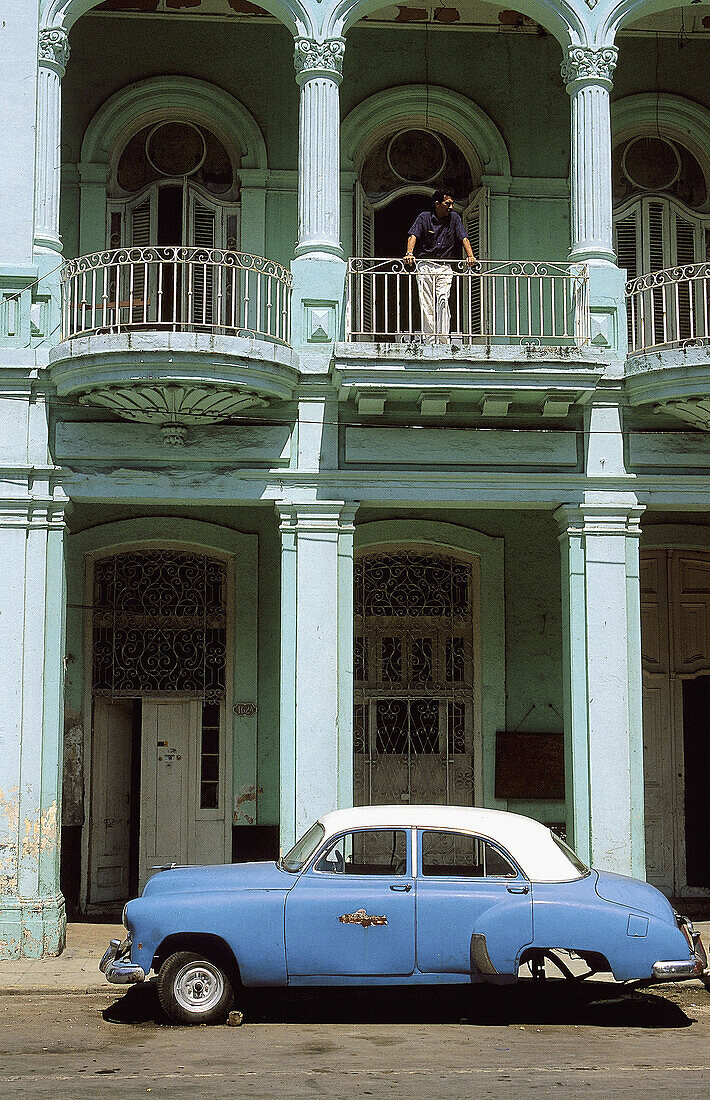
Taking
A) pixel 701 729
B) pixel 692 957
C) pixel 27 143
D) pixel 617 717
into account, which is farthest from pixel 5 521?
pixel 701 729

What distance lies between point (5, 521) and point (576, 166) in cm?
630

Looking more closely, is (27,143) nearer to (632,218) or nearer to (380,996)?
(632,218)

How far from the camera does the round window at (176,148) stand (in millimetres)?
14383

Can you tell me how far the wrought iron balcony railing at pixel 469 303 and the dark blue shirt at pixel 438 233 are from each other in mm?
178

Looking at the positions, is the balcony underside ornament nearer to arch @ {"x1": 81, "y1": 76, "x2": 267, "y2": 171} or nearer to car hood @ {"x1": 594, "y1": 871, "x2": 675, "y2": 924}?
arch @ {"x1": 81, "y1": 76, "x2": 267, "y2": 171}

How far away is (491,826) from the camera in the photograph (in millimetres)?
9430

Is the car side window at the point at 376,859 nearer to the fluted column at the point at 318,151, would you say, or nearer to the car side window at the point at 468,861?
the car side window at the point at 468,861

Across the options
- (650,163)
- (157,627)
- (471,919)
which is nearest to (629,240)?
(650,163)

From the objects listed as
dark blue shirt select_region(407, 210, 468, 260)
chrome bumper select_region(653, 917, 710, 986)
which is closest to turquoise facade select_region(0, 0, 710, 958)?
dark blue shirt select_region(407, 210, 468, 260)

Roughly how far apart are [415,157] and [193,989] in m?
9.37

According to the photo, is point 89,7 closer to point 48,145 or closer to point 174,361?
point 48,145

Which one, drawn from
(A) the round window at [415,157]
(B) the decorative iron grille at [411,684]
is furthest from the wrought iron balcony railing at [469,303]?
(B) the decorative iron grille at [411,684]

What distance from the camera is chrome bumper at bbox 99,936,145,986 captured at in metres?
8.95

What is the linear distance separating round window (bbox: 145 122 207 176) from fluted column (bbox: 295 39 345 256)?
2275 millimetres
